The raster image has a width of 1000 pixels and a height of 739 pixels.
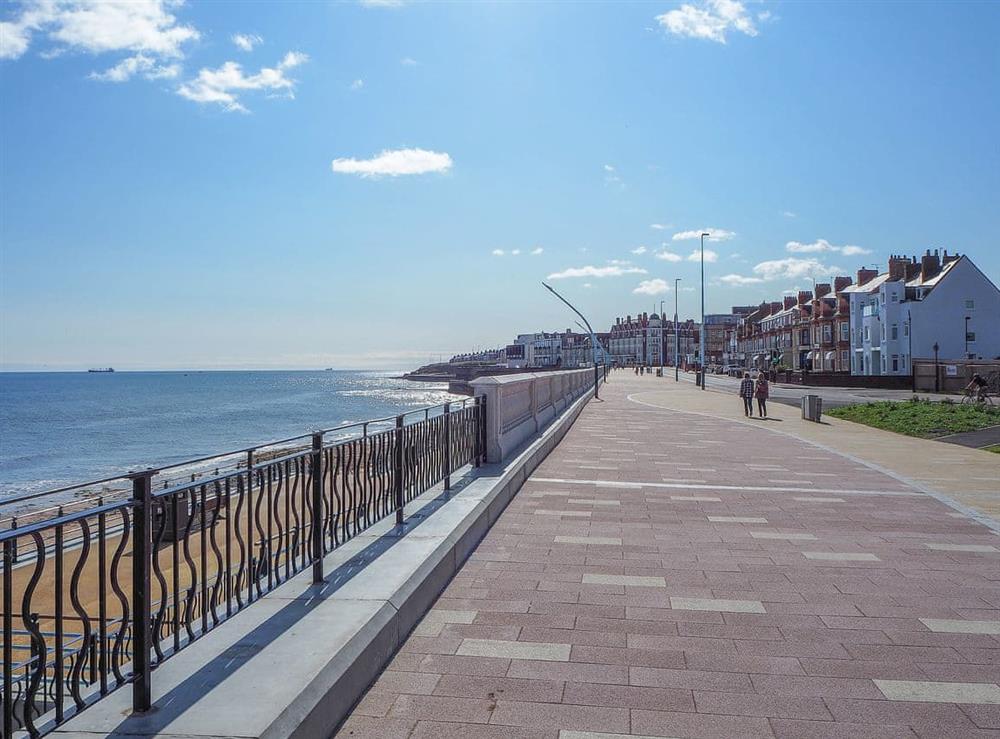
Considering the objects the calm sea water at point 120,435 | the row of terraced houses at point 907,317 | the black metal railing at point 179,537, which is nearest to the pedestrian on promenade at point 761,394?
the calm sea water at point 120,435

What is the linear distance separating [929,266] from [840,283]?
2123 cm

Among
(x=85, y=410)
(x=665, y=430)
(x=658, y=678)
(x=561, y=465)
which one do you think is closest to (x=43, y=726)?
(x=658, y=678)

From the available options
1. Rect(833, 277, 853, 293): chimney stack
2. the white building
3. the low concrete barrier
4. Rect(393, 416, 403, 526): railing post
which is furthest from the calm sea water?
Rect(833, 277, 853, 293): chimney stack

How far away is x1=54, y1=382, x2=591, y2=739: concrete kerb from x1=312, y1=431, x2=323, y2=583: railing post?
0.40ft

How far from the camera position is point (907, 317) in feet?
197

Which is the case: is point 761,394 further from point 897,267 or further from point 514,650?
point 897,267

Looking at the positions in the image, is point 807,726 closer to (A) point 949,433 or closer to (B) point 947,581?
(B) point 947,581

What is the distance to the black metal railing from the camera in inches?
108

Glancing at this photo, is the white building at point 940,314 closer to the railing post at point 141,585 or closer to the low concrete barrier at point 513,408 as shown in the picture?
the low concrete barrier at point 513,408

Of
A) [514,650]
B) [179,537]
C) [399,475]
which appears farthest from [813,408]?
[179,537]

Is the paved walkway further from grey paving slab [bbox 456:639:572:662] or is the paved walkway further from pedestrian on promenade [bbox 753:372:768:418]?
pedestrian on promenade [bbox 753:372:768:418]

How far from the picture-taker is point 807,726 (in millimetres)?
3346

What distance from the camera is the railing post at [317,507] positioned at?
4.62m

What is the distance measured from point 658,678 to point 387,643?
149 centimetres
